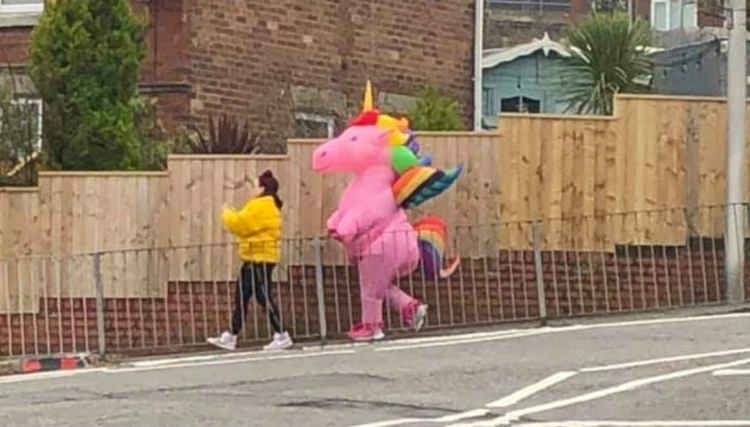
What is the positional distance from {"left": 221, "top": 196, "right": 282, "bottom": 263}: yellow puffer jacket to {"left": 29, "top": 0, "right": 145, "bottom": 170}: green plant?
251 cm

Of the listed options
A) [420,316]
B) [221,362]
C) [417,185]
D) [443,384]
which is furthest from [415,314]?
[443,384]

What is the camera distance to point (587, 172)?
17.9 m

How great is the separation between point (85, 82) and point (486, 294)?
4.92m

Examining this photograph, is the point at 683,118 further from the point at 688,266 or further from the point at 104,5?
the point at 104,5

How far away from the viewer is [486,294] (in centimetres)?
1800

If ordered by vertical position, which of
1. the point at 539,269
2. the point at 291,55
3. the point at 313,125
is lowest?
the point at 539,269

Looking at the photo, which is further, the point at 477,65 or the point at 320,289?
the point at 477,65

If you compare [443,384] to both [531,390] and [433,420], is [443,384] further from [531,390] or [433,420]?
[433,420]

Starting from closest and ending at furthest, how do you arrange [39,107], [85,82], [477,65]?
[85,82]
[39,107]
[477,65]

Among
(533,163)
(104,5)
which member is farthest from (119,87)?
(533,163)

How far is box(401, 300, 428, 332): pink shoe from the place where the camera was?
17125 mm

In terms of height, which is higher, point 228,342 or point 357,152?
point 357,152

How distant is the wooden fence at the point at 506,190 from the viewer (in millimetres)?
17828

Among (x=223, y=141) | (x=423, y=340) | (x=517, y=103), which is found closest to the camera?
(x=423, y=340)
